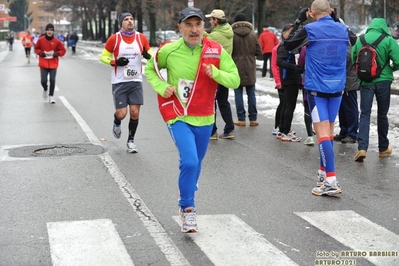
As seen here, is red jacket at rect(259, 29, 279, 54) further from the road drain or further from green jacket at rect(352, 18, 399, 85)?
green jacket at rect(352, 18, 399, 85)

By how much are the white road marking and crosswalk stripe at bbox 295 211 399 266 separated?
4.35ft

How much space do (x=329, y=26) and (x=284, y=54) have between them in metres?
3.00

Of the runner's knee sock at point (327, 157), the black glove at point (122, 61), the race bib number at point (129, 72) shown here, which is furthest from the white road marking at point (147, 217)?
the runner's knee sock at point (327, 157)

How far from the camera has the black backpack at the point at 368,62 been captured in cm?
983

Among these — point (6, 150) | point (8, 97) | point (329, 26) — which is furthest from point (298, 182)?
point (8, 97)

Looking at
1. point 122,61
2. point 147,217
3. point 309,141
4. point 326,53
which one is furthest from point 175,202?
point 309,141

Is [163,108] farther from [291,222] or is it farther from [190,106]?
[291,222]

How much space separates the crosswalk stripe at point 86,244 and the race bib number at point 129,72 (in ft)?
14.0

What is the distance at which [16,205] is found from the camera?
25.1 ft

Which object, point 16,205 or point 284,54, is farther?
point 284,54

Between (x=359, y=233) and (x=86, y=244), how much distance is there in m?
2.26

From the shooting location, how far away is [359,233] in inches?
257

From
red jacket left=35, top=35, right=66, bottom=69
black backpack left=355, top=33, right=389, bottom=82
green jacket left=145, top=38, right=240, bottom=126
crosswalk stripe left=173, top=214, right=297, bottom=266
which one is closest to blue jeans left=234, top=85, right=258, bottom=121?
black backpack left=355, top=33, right=389, bottom=82

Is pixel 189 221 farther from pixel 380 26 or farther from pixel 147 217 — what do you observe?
pixel 380 26
